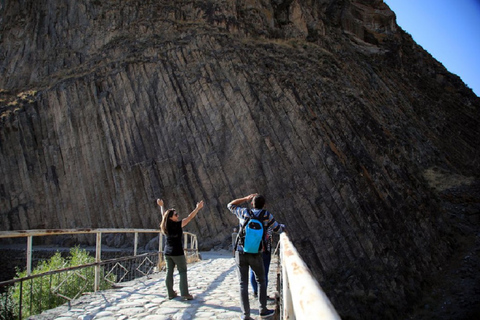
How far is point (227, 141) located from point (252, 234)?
15.5 metres

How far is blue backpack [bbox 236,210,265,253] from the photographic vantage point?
432 cm

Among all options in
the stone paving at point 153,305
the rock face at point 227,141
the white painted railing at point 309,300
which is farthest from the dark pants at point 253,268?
the rock face at point 227,141

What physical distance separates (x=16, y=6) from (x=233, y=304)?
37.3 m

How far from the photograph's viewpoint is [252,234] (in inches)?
171

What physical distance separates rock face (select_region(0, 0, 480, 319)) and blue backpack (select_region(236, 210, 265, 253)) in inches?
475

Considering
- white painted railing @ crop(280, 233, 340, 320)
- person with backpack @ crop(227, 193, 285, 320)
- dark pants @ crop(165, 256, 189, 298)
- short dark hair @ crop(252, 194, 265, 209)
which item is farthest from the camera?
dark pants @ crop(165, 256, 189, 298)

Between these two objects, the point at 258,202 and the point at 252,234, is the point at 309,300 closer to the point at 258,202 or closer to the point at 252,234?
the point at 252,234

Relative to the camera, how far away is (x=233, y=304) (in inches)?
209

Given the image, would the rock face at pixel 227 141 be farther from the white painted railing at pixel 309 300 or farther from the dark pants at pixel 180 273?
the white painted railing at pixel 309 300

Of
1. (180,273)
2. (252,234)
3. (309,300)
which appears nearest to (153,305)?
(180,273)

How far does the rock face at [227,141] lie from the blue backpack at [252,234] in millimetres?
12063

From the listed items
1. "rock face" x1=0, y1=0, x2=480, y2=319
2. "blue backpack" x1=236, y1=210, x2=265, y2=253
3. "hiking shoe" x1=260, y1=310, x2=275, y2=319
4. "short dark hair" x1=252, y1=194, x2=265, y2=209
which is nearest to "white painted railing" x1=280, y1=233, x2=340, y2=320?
"blue backpack" x1=236, y1=210, x2=265, y2=253

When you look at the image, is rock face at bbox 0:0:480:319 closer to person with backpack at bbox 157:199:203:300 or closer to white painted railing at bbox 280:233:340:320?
person with backpack at bbox 157:199:203:300

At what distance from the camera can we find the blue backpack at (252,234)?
14.2 feet
